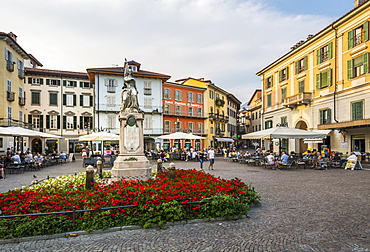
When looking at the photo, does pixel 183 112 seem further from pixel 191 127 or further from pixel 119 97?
pixel 119 97

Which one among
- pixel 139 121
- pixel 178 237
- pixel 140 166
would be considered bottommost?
pixel 178 237

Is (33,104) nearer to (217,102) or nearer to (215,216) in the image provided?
(217,102)

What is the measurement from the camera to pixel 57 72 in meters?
42.8

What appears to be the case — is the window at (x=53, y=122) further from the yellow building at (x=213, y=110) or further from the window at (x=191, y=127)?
the yellow building at (x=213, y=110)

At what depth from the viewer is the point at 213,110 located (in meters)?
53.6

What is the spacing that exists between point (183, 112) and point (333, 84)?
85.9 ft

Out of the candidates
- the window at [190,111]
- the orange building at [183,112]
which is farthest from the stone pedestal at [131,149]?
the window at [190,111]

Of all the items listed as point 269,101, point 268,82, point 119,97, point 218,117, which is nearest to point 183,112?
point 218,117

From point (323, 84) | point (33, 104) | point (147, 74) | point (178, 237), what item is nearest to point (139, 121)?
point (178, 237)

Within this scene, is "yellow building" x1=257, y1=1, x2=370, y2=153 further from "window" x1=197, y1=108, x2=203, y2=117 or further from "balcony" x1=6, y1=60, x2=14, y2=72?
"balcony" x1=6, y1=60, x2=14, y2=72

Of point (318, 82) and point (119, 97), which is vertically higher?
point (119, 97)

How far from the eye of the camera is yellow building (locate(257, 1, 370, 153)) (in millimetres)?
23000

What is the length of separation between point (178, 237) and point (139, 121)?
657 cm

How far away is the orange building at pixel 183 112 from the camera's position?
1799 inches
